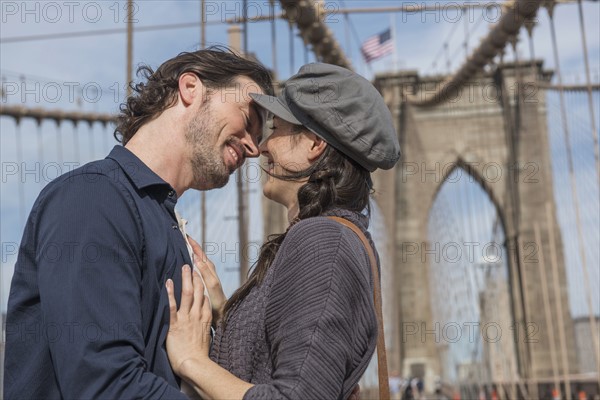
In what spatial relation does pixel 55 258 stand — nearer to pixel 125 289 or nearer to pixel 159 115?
pixel 125 289

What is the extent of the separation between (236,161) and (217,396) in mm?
484

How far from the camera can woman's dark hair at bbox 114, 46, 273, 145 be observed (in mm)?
1506

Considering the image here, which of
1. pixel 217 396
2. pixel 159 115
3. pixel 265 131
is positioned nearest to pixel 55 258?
pixel 217 396

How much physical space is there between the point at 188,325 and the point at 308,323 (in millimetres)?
194

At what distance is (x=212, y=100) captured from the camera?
1495 mm

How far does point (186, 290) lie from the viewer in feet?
4.26

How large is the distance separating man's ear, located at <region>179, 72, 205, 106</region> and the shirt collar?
15 centimetres

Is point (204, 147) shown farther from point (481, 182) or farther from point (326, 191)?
point (481, 182)

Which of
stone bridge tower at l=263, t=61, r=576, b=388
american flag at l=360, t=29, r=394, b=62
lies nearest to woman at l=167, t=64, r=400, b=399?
stone bridge tower at l=263, t=61, r=576, b=388

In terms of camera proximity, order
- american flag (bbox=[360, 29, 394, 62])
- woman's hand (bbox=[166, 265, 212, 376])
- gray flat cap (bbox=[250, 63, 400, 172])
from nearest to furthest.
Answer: woman's hand (bbox=[166, 265, 212, 376]) → gray flat cap (bbox=[250, 63, 400, 172]) → american flag (bbox=[360, 29, 394, 62])

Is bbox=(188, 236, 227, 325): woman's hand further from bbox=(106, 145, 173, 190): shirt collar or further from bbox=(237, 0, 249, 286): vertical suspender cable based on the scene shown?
bbox=(237, 0, 249, 286): vertical suspender cable

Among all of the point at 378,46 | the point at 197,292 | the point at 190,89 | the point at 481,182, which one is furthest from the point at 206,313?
the point at 481,182

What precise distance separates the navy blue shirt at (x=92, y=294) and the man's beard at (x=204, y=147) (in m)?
0.16

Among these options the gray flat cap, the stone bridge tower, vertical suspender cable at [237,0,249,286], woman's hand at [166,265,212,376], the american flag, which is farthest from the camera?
the stone bridge tower
